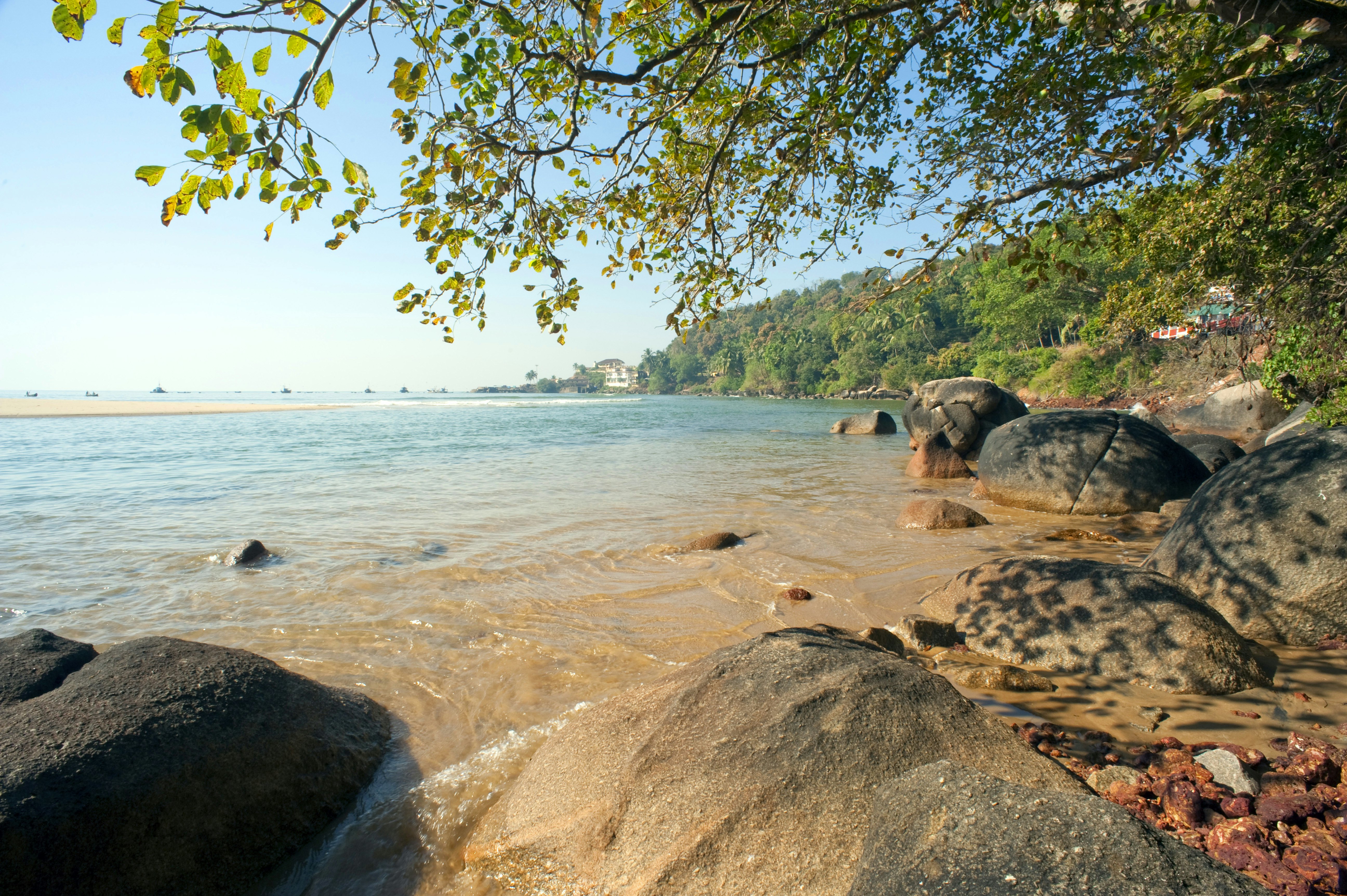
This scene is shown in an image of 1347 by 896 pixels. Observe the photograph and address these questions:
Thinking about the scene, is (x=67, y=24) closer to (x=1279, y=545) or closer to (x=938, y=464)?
(x=1279, y=545)

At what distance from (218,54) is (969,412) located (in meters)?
17.3

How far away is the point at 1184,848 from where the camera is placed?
1.55 meters

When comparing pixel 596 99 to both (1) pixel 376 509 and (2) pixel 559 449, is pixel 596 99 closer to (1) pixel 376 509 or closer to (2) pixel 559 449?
(1) pixel 376 509

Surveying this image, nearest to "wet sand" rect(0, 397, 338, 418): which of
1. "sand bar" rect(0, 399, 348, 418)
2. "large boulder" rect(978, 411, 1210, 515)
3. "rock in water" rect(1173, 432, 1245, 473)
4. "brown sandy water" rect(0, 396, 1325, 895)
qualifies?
"sand bar" rect(0, 399, 348, 418)

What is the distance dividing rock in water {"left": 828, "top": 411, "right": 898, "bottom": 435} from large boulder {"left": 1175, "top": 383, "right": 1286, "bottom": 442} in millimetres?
9356

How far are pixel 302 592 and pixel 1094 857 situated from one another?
6502 mm

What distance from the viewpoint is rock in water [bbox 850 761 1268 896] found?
147cm

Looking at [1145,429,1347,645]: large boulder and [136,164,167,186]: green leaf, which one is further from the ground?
→ [136,164,167,186]: green leaf

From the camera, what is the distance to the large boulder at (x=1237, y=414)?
16500mm

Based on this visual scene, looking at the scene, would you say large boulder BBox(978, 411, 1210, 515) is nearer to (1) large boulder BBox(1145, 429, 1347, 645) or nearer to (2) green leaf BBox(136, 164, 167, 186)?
(1) large boulder BBox(1145, 429, 1347, 645)

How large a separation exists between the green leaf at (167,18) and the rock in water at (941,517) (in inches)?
314

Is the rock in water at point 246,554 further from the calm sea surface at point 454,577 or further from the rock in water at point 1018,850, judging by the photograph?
the rock in water at point 1018,850

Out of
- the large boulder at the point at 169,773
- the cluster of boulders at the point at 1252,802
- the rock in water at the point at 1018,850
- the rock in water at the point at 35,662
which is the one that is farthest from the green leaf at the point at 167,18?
the cluster of boulders at the point at 1252,802

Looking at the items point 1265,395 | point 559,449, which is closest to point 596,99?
point 559,449
